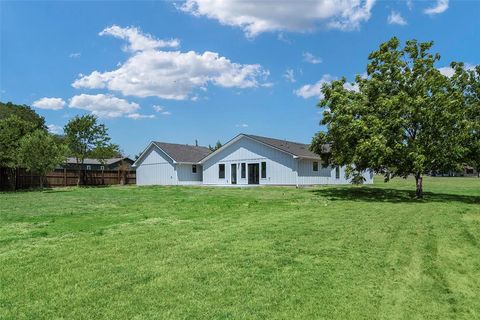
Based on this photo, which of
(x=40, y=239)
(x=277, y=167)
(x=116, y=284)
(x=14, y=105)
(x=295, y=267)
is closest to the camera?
(x=116, y=284)

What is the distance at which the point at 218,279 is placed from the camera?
5.08 metres

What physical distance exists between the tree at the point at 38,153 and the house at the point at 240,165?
9.81 meters

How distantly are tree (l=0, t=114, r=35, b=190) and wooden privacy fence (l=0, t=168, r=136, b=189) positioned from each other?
2.47 ft

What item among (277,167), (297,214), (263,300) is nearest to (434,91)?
(297,214)

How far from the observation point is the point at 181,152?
36.9 m

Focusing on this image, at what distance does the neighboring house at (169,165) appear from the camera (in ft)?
115

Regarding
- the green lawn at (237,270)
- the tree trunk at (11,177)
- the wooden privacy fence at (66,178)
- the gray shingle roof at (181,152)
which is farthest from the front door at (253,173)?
the green lawn at (237,270)

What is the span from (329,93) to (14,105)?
4785 centimetres

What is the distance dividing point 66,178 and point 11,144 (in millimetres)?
7796

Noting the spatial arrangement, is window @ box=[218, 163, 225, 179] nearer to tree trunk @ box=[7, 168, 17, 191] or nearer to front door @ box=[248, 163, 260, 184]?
front door @ box=[248, 163, 260, 184]

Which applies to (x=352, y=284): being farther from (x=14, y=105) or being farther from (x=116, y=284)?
(x=14, y=105)

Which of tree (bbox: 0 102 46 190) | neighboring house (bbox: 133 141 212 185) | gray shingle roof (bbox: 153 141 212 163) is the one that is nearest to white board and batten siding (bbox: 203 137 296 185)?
neighboring house (bbox: 133 141 212 185)

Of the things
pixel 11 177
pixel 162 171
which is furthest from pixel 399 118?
pixel 11 177

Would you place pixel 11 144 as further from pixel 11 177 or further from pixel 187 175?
pixel 187 175
